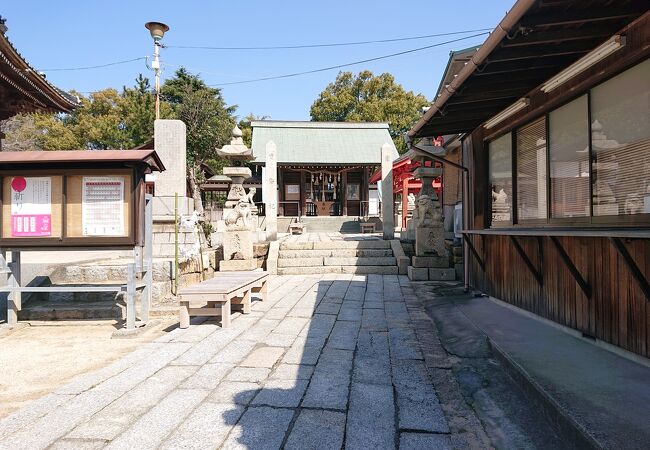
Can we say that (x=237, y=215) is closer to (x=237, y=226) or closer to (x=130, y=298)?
(x=237, y=226)

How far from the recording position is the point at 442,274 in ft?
28.7

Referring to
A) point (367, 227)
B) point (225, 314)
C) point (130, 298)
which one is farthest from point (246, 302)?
point (367, 227)

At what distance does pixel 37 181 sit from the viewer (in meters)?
5.37

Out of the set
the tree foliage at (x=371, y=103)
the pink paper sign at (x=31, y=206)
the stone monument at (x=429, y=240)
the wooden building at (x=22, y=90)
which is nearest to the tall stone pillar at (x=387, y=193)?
the stone monument at (x=429, y=240)

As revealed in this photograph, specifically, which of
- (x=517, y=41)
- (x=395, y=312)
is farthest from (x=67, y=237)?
(x=517, y=41)

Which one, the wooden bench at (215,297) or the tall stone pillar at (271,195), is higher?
the tall stone pillar at (271,195)

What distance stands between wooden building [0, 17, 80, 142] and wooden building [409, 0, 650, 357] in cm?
848

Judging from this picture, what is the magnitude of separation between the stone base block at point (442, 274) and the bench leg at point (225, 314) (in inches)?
Answer: 204

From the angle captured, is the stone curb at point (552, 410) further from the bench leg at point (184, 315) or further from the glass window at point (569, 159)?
the bench leg at point (184, 315)

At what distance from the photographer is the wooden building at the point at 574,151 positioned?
288cm

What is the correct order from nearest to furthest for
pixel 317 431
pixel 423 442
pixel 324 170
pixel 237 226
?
pixel 423 442 → pixel 317 431 → pixel 237 226 → pixel 324 170

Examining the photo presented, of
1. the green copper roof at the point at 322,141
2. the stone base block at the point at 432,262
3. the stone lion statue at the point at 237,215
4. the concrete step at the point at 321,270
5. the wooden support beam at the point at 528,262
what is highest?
the green copper roof at the point at 322,141

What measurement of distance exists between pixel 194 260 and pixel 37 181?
339cm

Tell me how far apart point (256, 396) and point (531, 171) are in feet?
13.1
